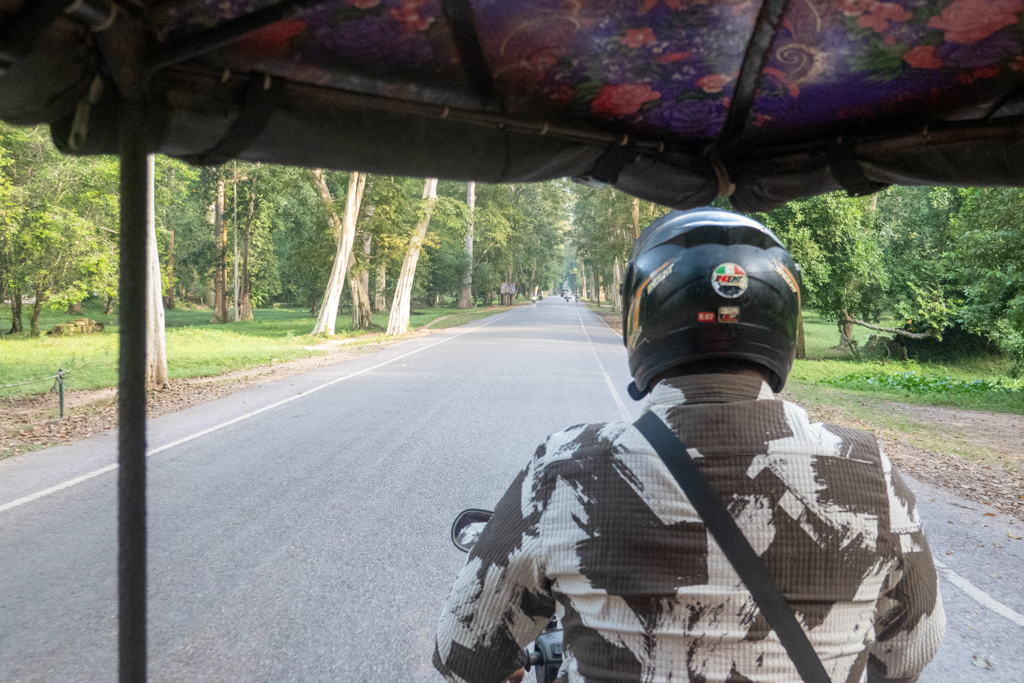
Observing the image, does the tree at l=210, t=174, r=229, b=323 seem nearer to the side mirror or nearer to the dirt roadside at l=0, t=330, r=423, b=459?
the dirt roadside at l=0, t=330, r=423, b=459

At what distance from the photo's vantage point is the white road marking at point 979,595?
4098 millimetres

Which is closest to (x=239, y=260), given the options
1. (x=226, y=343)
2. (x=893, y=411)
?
(x=226, y=343)

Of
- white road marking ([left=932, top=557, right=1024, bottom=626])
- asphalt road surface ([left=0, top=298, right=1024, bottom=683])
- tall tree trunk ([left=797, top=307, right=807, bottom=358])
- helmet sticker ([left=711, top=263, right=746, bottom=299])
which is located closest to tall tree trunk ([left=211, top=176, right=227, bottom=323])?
tall tree trunk ([left=797, top=307, right=807, bottom=358])

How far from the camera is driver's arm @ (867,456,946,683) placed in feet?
4.48


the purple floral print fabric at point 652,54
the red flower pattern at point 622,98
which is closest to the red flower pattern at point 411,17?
the purple floral print fabric at point 652,54

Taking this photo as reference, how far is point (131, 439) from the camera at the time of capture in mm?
1396

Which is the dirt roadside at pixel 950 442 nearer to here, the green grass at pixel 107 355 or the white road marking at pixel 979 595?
the white road marking at pixel 979 595

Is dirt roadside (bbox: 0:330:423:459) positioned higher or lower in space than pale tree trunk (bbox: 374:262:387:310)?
lower

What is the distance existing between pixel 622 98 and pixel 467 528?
5.11 ft

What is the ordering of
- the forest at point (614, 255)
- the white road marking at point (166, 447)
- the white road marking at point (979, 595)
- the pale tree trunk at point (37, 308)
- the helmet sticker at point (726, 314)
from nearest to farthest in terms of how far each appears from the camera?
the helmet sticker at point (726, 314), the white road marking at point (979, 595), the white road marking at point (166, 447), the forest at point (614, 255), the pale tree trunk at point (37, 308)

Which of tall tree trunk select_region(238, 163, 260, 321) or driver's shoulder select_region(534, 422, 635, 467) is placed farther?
tall tree trunk select_region(238, 163, 260, 321)

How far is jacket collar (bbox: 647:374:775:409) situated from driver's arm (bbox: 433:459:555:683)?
330 millimetres

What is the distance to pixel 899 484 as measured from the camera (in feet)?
4.54

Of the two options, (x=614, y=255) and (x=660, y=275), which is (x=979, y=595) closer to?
(x=660, y=275)
